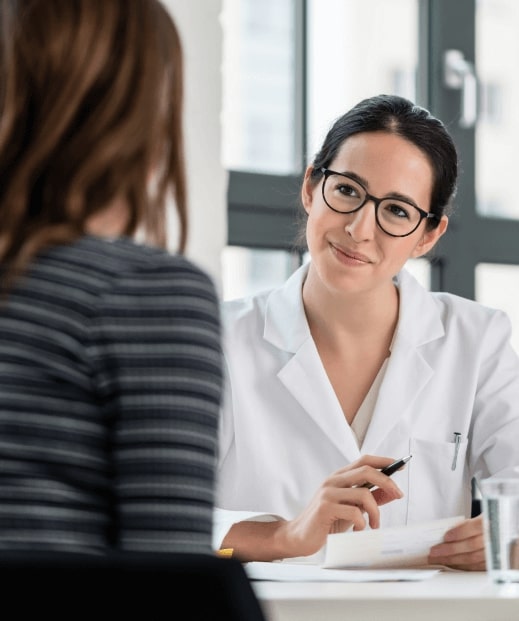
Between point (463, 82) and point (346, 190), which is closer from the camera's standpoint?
point (346, 190)

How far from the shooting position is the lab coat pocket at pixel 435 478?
2.27m

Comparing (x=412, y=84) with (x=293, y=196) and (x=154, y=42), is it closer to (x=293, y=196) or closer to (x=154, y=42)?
(x=293, y=196)

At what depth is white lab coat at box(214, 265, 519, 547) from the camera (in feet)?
7.27

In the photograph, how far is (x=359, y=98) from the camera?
3545 mm

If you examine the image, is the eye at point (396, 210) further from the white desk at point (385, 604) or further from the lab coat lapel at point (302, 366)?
the white desk at point (385, 604)

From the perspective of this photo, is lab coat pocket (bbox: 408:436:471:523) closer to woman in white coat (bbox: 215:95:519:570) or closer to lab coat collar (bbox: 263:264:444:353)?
woman in white coat (bbox: 215:95:519:570)

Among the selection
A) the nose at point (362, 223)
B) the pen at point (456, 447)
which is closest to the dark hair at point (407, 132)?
the nose at point (362, 223)

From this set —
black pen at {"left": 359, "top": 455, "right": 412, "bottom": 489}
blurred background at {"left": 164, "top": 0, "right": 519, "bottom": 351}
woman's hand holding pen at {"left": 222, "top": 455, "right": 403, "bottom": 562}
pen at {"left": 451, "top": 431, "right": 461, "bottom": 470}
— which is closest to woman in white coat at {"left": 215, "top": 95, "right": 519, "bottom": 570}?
pen at {"left": 451, "top": 431, "right": 461, "bottom": 470}

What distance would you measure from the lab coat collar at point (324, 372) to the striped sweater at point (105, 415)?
1372 mm

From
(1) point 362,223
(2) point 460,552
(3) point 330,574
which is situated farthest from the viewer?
(1) point 362,223

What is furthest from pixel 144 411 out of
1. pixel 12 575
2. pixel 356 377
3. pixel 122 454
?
pixel 356 377

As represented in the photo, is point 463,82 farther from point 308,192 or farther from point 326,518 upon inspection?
point 326,518

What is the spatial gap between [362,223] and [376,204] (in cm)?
6

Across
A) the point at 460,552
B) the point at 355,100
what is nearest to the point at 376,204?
the point at 460,552
